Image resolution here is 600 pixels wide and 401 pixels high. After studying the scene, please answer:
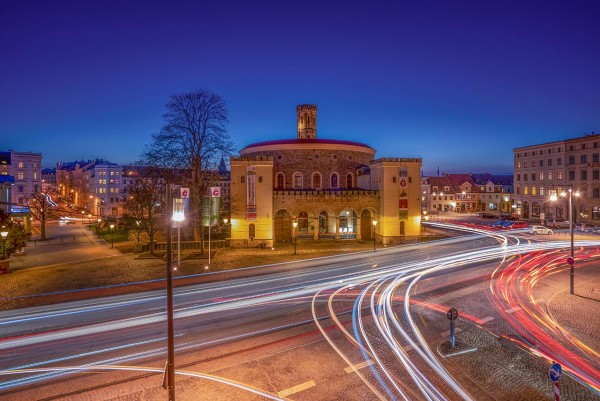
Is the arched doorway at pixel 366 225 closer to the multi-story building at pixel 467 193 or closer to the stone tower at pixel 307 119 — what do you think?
the stone tower at pixel 307 119

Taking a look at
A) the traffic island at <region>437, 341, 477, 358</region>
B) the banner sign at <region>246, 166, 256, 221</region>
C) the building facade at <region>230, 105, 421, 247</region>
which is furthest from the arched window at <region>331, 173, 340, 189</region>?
the traffic island at <region>437, 341, 477, 358</region>

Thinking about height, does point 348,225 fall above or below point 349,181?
below

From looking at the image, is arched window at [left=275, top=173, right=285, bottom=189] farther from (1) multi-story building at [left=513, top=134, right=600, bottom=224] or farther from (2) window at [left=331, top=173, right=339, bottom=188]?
(1) multi-story building at [left=513, top=134, right=600, bottom=224]

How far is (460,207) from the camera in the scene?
8819cm

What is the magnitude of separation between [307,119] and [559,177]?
47.1 m

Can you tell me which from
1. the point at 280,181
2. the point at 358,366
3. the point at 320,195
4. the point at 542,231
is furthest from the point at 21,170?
the point at 542,231

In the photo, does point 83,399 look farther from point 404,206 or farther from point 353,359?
point 404,206

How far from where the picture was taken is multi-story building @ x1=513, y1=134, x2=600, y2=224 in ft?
185

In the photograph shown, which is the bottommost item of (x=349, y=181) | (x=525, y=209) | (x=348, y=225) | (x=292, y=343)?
(x=292, y=343)

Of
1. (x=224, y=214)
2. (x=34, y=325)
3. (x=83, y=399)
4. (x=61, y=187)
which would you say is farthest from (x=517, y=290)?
(x=61, y=187)

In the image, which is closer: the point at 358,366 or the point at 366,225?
the point at 358,366

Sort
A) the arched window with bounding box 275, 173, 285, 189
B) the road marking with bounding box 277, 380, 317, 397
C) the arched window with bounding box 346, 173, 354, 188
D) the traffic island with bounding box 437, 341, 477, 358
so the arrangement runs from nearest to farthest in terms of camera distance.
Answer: the road marking with bounding box 277, 380, 317, 397 < the traffic island with bounding box 437, 341, 477, 358 < the arched window with bounding box 275, 173, 285, 189 < the arched window with bounding box 346, 173, 354, 188

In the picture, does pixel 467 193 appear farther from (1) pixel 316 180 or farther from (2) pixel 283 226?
(2) pixel 283 226

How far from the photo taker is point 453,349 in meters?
11.6
